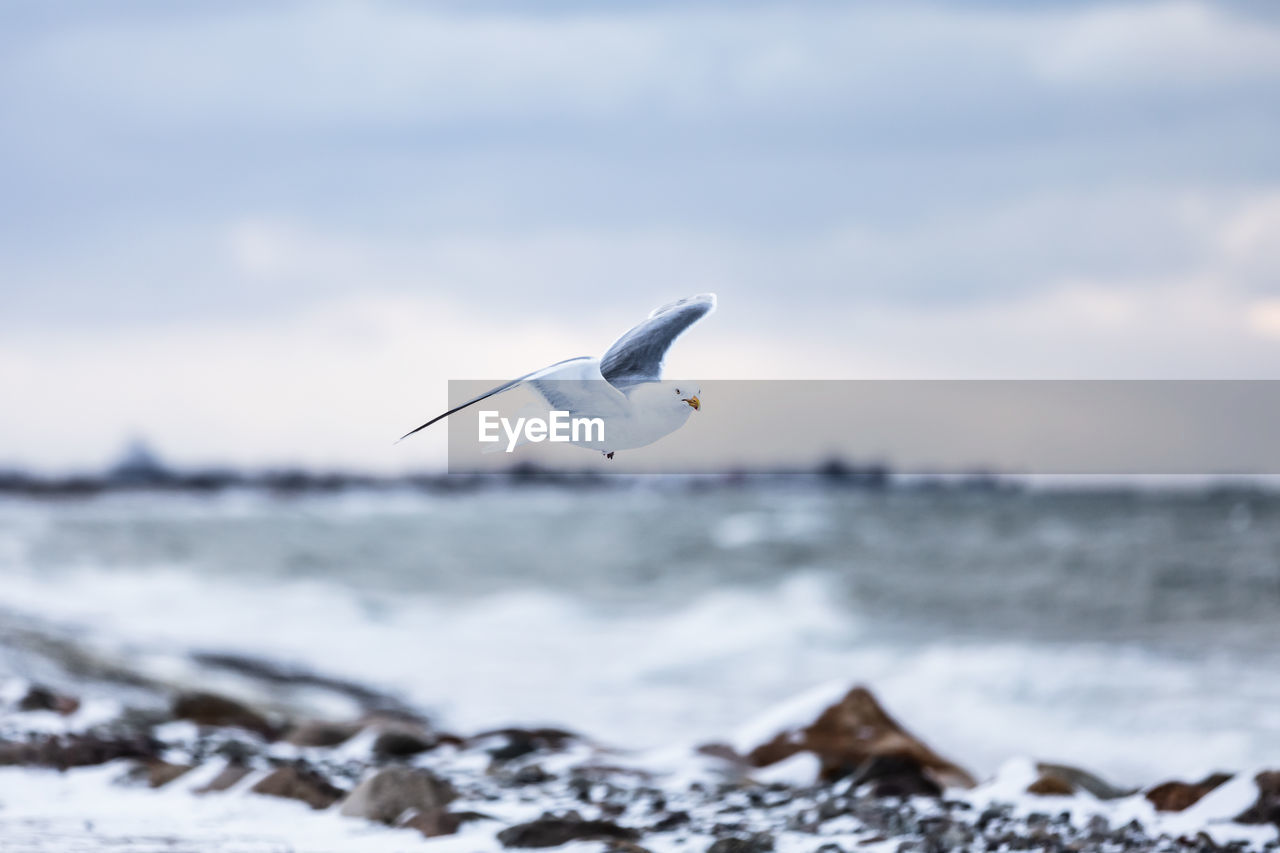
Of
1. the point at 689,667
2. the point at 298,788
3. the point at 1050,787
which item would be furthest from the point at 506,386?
the point at 689,667

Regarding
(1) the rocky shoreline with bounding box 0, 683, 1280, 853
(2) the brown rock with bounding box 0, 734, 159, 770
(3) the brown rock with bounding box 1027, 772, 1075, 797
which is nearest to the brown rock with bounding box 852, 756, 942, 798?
(1) the rocky shoreline with bounding box 0, 683, 1280, 853

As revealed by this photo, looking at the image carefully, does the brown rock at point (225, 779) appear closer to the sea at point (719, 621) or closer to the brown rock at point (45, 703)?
the brown rock at point (45, 703)

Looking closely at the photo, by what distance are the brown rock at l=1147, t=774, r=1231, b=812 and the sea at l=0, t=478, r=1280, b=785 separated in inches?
125

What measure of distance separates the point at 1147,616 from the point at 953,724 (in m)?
6.71

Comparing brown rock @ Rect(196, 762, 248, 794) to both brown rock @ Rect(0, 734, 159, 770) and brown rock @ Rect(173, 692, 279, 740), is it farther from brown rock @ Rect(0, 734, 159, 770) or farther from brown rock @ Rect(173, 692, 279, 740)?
brown rock @ Rect(173, 692, 279, 740)

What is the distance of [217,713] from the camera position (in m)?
7.46

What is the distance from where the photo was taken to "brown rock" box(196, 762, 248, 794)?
541 cm

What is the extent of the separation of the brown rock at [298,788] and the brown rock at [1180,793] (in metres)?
3.67

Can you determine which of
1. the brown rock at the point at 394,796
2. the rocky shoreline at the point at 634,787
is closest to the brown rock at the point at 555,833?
the rocky shoreline at the point at 634,787

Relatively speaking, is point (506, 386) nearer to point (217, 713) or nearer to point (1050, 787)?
point (1050, 787)

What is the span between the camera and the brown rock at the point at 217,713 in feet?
23.8

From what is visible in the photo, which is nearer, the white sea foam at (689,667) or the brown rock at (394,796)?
the brown rock at (394,796)

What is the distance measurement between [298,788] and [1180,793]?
393cm

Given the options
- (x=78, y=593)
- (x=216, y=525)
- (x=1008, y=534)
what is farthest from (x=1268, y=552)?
(x=216, y=525)
